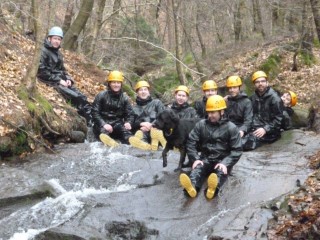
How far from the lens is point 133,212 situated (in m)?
6.78

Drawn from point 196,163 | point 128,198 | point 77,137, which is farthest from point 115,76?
point 128,198

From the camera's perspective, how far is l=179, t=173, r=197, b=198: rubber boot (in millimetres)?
6941

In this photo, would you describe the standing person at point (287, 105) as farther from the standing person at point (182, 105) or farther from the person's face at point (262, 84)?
the standing person at point (182, 105)

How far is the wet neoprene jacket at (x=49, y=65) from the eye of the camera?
477 inches

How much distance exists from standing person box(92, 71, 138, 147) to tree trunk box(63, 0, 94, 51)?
6391 millimetres

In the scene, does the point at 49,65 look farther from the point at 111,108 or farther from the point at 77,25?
the point at 77,25

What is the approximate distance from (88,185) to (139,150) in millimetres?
1906

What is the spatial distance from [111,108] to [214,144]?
413 centimetres

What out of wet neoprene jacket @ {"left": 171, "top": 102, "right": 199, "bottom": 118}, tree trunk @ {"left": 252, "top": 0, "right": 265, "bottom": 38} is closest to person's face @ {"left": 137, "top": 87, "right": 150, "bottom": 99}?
wet neoprene jacket @ {"left": 171, "top": 102, "right": 199, "bottom": 118}

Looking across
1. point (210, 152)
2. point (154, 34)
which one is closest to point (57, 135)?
point (210, 152)

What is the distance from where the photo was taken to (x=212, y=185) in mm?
6973

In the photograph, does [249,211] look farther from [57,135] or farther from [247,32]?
[247,32]

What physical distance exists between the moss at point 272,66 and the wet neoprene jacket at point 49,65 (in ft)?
28.1


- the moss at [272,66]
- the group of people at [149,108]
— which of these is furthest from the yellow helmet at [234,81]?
the moss at [272,66]
